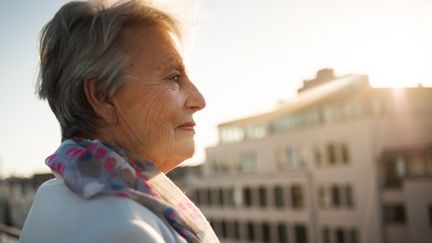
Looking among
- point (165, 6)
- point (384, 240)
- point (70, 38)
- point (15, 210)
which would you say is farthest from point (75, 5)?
point (15, 210)

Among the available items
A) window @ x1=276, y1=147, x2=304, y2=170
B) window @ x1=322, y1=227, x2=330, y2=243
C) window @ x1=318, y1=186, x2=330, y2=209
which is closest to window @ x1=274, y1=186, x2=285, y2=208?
window @ x1=276, y1=147, x2=304, y2=170

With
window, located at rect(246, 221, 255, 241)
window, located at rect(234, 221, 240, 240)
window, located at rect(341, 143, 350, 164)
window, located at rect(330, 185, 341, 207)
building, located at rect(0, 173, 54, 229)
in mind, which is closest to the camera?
window, located at rect(341, 143, 350, 164)

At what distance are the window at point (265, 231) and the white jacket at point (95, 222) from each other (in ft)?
145

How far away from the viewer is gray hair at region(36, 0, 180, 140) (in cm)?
139

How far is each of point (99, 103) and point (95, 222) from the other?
1.44 feet

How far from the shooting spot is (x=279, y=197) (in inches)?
1694

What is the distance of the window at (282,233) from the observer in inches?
1679

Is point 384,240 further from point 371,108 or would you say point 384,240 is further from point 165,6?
point 165,6

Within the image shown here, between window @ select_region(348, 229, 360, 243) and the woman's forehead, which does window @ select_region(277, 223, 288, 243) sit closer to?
window @ select_region(348, 229, 360, 243)

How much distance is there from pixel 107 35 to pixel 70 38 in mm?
126

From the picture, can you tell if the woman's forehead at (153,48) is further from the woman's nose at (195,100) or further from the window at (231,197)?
the window at (231,197)

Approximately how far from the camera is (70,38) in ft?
4.72

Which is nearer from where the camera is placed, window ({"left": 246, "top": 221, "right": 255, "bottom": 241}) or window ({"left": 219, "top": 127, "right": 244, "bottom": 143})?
window ({"left": 246, "top": 221, "right": 255, "bottom": 241})

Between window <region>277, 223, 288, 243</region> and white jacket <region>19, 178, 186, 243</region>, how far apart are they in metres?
42.5
